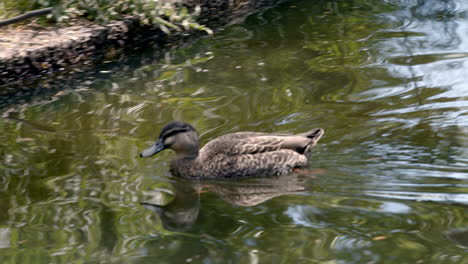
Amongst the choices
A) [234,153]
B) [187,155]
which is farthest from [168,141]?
[234,153]

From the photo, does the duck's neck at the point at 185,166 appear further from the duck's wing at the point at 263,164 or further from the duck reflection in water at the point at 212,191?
the duck's wing at the point at 263,164

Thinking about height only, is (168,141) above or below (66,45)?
above

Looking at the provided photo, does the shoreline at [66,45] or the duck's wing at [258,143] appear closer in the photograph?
the duck's wing at [258,143]

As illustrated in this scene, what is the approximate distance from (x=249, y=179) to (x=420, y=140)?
1909 millimetres

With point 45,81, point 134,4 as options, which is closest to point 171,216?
point 134,4

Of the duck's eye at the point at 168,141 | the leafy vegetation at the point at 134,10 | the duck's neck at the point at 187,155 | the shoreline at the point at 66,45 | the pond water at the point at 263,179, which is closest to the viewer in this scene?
the pond water at the point at 263,179

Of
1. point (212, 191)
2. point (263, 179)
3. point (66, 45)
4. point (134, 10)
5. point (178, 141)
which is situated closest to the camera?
point (212, 191)

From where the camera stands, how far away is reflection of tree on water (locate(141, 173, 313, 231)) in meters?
6.89

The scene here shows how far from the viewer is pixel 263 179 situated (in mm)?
7793

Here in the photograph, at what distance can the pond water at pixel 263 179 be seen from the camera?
6195 millimetres

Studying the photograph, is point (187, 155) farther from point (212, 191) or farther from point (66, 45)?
point (66, 45)

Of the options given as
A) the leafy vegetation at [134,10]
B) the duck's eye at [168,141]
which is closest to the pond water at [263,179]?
the duck's eye at [168,141]

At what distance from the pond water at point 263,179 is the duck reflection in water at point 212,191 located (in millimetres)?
20

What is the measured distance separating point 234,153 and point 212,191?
491 mm
